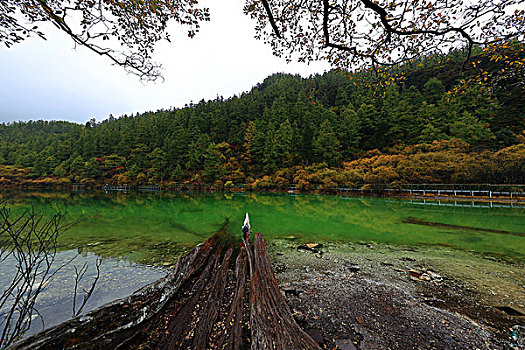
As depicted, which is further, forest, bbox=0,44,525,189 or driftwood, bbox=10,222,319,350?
forest, bbox=0,44,525,189

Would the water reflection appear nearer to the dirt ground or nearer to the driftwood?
the driftwood

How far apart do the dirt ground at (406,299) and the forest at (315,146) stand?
1500 cm

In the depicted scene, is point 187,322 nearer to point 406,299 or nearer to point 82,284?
point 82,284

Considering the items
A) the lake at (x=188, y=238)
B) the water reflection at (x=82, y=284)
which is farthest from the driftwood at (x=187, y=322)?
the lake at (x=188, y=238)

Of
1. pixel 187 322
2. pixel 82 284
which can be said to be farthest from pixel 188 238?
pixel 187 322

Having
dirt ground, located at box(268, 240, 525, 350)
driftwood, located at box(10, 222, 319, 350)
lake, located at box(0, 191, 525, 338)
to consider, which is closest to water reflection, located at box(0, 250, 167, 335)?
lake, located at box(0, 191, 525, 338)

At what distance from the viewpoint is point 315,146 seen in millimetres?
31828

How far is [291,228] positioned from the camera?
28.5 ft

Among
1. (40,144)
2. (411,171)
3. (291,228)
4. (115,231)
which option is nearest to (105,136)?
(40,144)

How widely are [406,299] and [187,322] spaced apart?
10.8 ft

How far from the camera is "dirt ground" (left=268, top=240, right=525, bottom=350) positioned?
8.11 ft

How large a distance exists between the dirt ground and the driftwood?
57 cm

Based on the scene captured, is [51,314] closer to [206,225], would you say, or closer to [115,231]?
[115,231]

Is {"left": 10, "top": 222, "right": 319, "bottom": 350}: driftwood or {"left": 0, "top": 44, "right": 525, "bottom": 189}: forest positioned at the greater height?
{"left": 0, "top": 44, "right": 525, "bottom": 189}: forest
